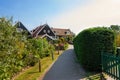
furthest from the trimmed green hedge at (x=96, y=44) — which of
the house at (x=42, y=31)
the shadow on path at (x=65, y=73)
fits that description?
the house at (x=42, y=31)

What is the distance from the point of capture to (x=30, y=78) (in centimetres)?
1448

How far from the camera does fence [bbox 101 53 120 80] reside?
10.6 metres

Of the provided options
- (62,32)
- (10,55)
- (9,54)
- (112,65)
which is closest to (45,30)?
(62,32)

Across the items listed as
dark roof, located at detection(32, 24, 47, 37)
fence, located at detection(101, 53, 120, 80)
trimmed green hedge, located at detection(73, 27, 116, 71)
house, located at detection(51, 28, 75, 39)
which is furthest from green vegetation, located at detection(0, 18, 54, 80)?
house, located at detection(51, 28, 75, 39)

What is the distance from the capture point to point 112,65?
1120cm

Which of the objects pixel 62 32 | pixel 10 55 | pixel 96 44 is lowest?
pixel 10 55

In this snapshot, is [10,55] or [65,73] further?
[65,73]

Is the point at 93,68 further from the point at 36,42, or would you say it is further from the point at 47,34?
the point at 47,34

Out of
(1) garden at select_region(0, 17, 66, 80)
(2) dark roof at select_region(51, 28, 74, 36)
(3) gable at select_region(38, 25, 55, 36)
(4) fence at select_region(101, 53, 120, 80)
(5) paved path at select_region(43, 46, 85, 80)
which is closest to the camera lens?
(4) fence at select_region(101, 53, 120, 80)

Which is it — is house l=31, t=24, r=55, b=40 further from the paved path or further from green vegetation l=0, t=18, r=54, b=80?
the paved path

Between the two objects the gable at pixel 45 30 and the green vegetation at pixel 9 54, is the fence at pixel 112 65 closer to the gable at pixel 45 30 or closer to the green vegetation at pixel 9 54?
the green vegetation at pixel 9 54

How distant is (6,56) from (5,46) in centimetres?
86

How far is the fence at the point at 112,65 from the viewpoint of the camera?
34.6 feet

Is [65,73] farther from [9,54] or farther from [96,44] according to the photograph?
[9,54]
